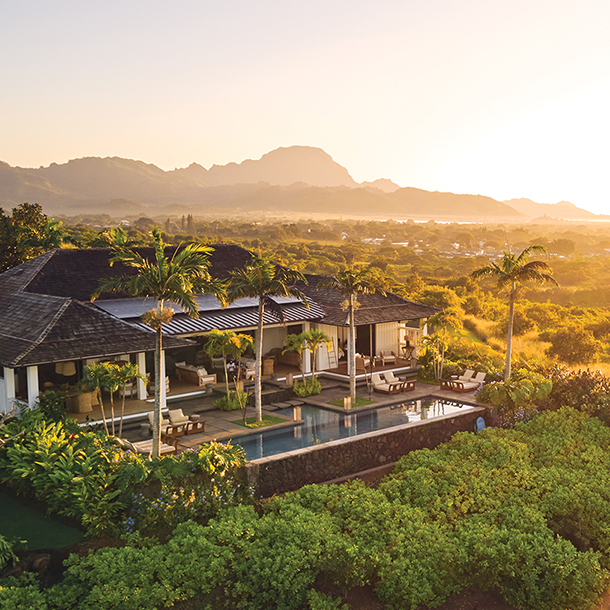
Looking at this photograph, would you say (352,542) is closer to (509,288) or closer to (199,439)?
(199,439)

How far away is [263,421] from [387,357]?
9.19 metres

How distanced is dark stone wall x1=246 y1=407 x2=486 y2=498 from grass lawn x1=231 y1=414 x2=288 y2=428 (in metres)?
2.55

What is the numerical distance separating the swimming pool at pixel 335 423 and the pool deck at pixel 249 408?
30cm

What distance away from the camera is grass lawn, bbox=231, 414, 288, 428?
18.1m

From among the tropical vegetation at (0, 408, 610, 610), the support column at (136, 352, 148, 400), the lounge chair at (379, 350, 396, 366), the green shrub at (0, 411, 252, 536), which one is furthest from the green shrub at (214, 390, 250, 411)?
the lounge chair at (379, 350, 396, 366)

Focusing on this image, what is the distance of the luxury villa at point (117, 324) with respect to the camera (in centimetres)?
1761

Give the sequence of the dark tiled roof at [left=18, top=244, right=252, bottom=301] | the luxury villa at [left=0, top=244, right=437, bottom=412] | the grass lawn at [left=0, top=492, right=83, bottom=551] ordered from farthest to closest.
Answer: the dark tiled roof at [left=18, top=244, right=252, bottom=301] → the luxury villa at [left=0, top=244, right=437, bottom=412] → the grass lawn at [left=0, top=492, right=83, bottom=551]

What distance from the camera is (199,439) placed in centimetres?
1686

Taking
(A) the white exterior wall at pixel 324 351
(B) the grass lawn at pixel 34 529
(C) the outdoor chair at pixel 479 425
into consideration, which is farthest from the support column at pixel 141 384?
(C) the outdoor chair at pixel 479 425

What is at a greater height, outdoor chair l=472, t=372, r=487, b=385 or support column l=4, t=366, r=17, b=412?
support column l=4, t=366, r=17, b=412

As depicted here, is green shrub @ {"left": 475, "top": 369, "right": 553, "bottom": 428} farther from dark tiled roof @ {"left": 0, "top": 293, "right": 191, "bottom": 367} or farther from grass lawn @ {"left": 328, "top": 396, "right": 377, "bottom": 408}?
dark tiled roof @ {"left": 0, "top": 293, "right": 191, "bottom": 367}

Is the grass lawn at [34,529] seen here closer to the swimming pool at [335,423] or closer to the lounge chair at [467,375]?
the swimming pool at [335,423]

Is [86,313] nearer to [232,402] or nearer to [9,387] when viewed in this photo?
[9,387]

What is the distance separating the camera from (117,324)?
63.4ft
